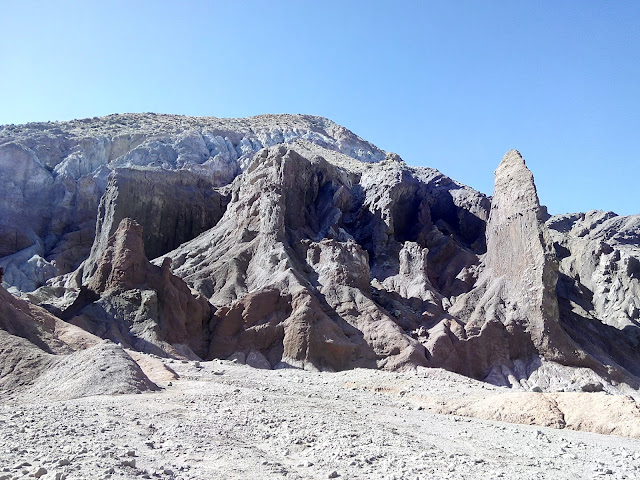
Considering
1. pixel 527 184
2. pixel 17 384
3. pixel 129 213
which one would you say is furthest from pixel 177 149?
pixel 17 384

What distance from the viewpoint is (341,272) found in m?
50.7

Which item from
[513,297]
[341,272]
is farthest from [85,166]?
[513,297]

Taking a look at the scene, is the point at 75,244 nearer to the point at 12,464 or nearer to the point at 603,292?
the point at 603,292

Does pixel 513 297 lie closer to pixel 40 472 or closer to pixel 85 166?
pixel 40 472

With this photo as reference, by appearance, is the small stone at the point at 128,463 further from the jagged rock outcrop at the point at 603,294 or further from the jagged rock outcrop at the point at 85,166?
the jagged rock outcrop at the point at 85,166

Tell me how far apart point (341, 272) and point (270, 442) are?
35174mm

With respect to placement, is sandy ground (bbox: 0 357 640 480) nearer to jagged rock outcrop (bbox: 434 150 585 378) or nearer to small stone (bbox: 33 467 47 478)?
small stone (bbox: 33 467 47 478)

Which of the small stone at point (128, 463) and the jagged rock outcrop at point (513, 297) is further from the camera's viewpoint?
the jagged rock outcrop at point (513, 297)

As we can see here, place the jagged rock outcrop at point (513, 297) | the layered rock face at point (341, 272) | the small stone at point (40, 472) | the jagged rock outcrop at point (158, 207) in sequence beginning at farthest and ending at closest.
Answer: the jagged rock outcrop at point (158, 207)
the jagged rock outcrop at point (513, 297)
the layered rock face at point (341, 272)
the small stone at point (40, 472)

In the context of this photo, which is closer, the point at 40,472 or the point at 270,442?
the point at 40,472

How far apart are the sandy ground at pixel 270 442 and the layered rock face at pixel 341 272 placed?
20109mm

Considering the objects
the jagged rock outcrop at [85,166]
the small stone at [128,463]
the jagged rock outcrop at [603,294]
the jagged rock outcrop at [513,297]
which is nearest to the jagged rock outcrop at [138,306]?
the jagged rock outcrop at [513,297]

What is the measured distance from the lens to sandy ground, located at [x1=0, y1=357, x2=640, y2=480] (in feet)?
40.3

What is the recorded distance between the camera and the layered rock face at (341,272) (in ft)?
144
